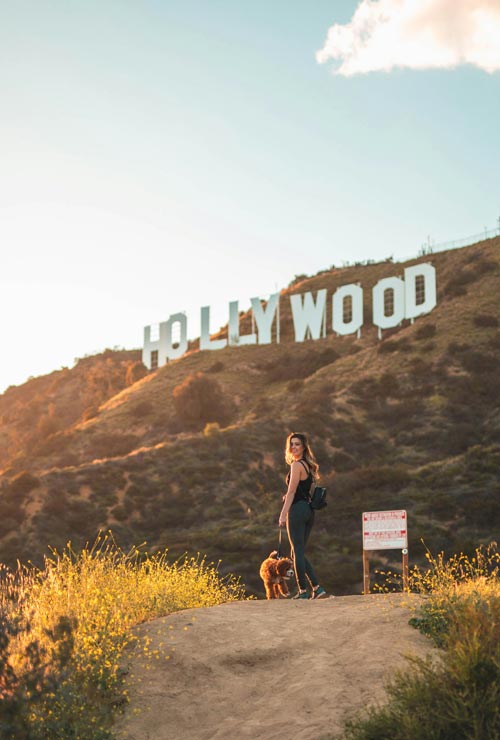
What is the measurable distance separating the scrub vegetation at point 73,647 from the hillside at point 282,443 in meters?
21.0

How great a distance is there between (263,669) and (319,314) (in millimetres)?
60055

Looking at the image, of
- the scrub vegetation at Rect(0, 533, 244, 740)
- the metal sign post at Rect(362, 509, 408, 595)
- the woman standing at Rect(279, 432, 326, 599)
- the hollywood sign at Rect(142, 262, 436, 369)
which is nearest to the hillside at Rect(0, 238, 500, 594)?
the hollywood sign at Rect(142, 262, 436, 369)

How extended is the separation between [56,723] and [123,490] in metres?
39.3

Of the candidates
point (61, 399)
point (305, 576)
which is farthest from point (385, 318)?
point (305, 576)

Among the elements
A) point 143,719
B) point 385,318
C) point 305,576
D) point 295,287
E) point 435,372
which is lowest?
point 143,719

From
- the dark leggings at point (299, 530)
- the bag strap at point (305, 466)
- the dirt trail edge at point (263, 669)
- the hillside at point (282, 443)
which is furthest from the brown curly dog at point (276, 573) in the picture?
the hillside at point (282, 443)

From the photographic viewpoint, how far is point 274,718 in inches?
285

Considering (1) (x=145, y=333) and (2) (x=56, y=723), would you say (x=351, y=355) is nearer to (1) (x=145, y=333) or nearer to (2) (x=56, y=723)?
(1) (x=145, y=333)

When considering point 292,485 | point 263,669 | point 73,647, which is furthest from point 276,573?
point 73,647

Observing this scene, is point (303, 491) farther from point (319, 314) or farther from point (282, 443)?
point (319, 314)

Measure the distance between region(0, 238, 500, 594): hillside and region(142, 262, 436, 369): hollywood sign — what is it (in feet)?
4.07

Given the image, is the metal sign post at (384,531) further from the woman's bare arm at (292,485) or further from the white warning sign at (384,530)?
the woman's bare arm at (292,485)

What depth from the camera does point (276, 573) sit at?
1220 centimetres

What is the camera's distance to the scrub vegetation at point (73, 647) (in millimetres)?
6613
